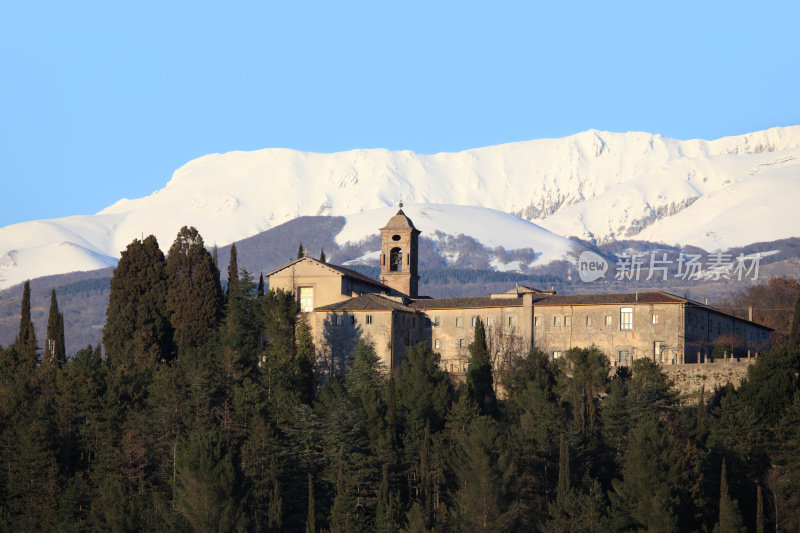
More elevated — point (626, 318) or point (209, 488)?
point (626, 318)

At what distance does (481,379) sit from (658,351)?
35.5 feet

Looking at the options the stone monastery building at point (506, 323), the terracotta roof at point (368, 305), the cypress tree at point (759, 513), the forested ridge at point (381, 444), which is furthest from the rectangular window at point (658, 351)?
the terracotta roof at point (368, 305)

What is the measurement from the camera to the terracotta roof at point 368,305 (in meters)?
84.4

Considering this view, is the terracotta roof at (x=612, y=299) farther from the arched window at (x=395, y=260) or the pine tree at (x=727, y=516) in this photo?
the pine tree at (x=727, y=516)

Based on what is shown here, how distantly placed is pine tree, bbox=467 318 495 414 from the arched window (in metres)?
18.5

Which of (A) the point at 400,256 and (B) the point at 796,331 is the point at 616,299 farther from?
(A) the point at 400,256

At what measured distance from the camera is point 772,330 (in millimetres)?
96562

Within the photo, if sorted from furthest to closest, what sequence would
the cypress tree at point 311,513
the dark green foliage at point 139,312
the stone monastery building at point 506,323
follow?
the dark green foliage at point 139,312 → the stone monastery building at point 506,323 → the cypress tree at point 311,513

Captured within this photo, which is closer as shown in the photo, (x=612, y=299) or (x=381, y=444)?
(x=381, y=444)

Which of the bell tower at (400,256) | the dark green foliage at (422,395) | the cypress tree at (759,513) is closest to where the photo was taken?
the cypress tree at (759,513)

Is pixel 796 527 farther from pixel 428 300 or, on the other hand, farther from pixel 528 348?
pixel 428 300

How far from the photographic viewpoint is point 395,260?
9938 centimetres

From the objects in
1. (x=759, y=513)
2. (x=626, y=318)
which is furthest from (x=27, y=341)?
(x=759, y=513)

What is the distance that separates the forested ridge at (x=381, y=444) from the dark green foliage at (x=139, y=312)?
6.52 feet
